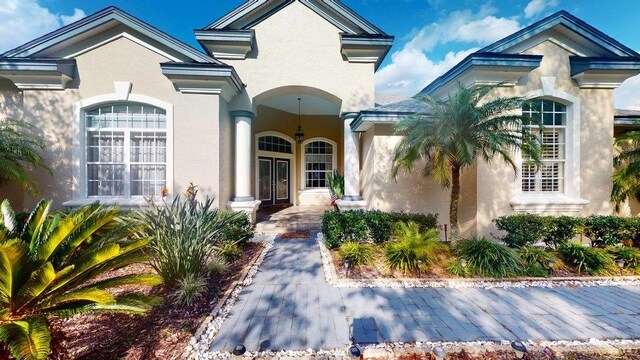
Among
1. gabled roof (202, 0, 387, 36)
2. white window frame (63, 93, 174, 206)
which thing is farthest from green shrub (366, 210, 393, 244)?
gabled roof (202, 0, 387, 36)

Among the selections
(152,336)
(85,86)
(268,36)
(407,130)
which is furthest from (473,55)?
(85,86)

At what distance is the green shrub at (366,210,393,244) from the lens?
6.24 meters

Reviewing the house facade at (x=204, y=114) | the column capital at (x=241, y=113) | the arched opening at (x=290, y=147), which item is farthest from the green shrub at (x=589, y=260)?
the arched opening at (x=290, y=147)

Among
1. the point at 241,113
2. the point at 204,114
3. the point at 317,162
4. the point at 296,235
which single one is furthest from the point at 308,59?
the point at 317,162

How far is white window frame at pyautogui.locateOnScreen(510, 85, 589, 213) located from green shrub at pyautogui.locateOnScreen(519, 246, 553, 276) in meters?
2.23

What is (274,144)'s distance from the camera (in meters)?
12.7

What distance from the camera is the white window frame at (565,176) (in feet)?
23.2

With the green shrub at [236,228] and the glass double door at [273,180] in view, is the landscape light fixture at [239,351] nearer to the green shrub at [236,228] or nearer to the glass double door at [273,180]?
the green shrub at [236,228]

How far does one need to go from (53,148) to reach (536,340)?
1141 cm

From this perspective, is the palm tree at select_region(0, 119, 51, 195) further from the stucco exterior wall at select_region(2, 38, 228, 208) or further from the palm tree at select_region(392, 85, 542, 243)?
the palm tree at select_region(392, 85, 542, 243)

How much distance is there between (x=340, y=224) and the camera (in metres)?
6.24

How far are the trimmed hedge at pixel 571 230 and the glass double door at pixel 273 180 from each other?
9683 mm

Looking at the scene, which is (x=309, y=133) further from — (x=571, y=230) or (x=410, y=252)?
(x=571, y=230)

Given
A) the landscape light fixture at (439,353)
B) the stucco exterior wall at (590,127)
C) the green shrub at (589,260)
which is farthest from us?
the stucco exterior wall at (590,127)
